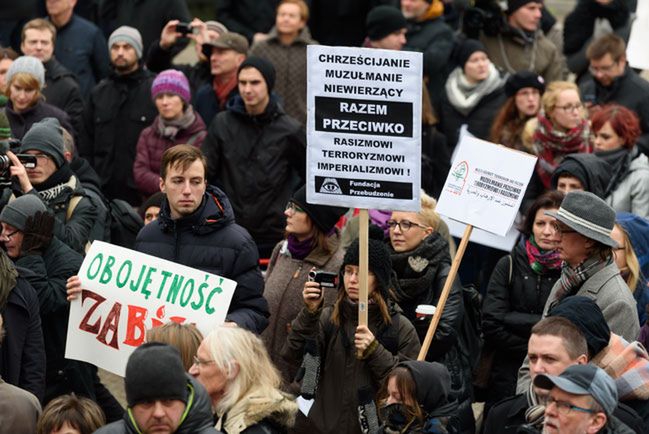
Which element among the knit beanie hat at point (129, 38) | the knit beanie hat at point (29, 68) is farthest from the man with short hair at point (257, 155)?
the knit beanie hat at point (129, 38)

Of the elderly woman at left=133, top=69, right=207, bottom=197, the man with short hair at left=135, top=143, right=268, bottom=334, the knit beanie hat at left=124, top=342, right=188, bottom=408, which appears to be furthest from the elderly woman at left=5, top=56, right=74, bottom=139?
the knit beanie hat at left=124, top=342, right=188, bottom=408

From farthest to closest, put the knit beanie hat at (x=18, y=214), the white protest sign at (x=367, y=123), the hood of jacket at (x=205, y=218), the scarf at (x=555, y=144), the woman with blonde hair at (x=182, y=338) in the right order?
the scarf at (x=555, y=144) → the knit beanie hat at (x=18, y=214) → the hood of jacket at (x=205, y=218) → the white protest sign at (x=367, y=123) → the woman with blonde hair at (x=182, y=338)

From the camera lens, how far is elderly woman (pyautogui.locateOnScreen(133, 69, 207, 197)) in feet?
38.7

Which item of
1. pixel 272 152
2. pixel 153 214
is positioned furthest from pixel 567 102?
pixel 153 214

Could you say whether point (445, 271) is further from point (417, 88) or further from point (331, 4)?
point (331, 4)

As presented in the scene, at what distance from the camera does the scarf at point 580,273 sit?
7805mm

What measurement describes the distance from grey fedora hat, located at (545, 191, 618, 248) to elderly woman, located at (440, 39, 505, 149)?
5.04 m

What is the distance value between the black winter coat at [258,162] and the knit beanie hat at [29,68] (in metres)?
1.43

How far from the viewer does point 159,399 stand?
6.05 meters

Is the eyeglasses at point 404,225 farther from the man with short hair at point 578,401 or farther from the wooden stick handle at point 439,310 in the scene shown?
the man with short hair at point 578,401

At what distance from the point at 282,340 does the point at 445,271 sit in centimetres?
103

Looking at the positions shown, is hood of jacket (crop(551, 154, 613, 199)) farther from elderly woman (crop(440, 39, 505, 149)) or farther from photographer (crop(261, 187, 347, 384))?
elderly woman (crop(440, 39, 505, 149))

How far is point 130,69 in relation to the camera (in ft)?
41.3

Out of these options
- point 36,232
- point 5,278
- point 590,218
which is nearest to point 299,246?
point 36,232
